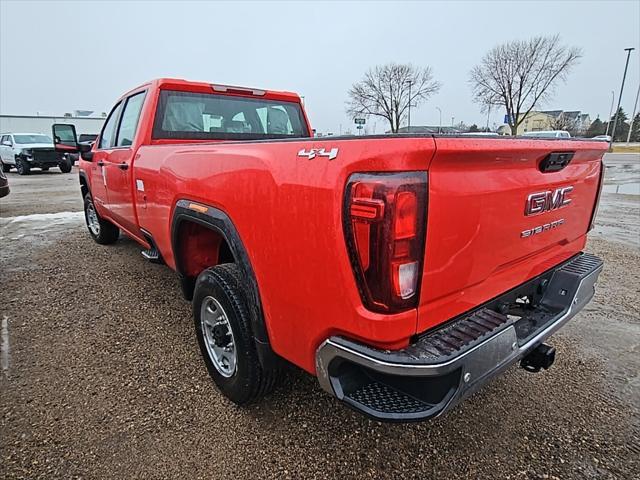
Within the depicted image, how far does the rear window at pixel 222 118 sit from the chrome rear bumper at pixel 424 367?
109 inches

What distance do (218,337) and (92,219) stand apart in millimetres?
4752

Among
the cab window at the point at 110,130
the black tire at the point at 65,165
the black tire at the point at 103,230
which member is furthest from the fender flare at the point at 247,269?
the black tire at the point at 65,165

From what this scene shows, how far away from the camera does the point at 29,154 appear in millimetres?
17094

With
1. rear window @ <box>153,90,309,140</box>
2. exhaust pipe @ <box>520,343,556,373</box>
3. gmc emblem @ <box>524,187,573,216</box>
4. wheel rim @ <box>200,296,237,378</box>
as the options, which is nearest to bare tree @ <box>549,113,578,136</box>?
rear window @ <box>153,90,309,140</box>

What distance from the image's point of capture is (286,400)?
244 cm

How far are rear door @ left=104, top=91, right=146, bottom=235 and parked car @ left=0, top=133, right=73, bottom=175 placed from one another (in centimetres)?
1544

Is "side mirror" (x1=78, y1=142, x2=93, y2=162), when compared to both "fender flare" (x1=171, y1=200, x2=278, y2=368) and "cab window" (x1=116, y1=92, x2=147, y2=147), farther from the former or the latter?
"fender flare" (x1=171, y1=200, x2=278, y2=368)

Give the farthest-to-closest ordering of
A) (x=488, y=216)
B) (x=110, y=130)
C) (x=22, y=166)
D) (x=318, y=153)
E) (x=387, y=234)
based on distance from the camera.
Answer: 1. (x=22, y=166)
2. (x=110, y=130)
3. (x=488, y=216)
4. (x=318, y=153)
5. (x=387, y=234)

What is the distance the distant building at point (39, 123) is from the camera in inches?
1352

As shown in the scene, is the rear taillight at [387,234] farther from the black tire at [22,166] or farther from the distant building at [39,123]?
the distant building at [39,123]

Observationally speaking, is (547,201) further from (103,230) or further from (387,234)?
(103,230)

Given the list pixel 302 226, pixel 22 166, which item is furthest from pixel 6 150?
pixel 302 226

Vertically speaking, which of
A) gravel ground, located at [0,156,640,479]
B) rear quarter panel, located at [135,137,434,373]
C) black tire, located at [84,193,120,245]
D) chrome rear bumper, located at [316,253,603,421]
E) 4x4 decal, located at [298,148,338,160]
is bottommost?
gravel ground, located at [0,156,640,479]

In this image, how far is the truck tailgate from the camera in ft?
4.70
